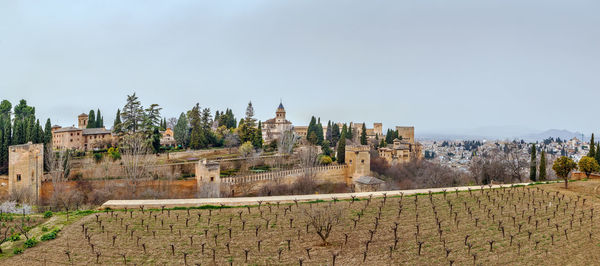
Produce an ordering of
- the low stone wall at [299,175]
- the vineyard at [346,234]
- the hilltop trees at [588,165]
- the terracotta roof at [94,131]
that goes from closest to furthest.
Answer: the vineyard at [346,234] < the hilltop trees at [588,165] < the low stone wall at [299,175] < the terracotta roof at [94,131]

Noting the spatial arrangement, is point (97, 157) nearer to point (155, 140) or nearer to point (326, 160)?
point (155, 140)

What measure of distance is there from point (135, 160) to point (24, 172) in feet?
19.7

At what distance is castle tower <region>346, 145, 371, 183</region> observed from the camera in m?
30.7

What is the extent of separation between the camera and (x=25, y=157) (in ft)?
71.5

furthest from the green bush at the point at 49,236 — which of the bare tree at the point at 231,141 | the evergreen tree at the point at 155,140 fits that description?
the bare tree at the point at 231,141

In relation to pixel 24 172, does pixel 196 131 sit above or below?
above

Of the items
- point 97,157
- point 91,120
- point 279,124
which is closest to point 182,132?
point 91,120

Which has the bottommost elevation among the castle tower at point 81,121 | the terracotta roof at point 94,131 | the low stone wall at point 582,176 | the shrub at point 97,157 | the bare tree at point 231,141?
the low stone wall at point 582,176

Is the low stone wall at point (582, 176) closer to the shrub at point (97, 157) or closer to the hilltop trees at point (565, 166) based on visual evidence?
the hilltop trees at point (565, 166)

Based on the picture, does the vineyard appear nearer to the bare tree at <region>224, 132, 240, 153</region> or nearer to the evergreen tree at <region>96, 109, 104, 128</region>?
the bare tree at <region>224, 132, 240, 153</region>

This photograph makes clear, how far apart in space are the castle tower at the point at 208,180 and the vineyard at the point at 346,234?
26.8 ft

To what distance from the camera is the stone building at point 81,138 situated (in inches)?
1205

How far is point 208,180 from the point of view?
2258 cm

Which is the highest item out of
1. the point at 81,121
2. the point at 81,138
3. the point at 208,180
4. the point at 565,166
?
the point at 81,121
